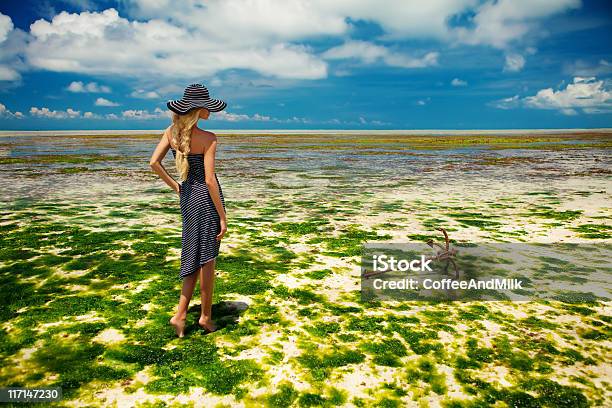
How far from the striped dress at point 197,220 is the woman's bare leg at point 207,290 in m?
0.12

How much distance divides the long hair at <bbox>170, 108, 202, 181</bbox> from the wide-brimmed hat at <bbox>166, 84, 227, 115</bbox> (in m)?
0.07

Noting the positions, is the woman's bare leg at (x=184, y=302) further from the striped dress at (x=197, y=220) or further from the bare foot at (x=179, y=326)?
the striped dress at (x=197, y=220)

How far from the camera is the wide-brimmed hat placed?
468 centimetres

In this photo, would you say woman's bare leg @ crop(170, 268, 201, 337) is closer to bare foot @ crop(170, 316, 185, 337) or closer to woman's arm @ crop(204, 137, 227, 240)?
bare foot @ crop(170, 316, 185, 337)

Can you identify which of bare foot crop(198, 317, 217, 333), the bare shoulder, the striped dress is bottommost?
bare foot crop(198, 317, 217, 333)

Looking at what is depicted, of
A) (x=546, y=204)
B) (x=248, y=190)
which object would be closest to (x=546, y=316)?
(x=546, y=204)

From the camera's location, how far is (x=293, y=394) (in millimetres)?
4387

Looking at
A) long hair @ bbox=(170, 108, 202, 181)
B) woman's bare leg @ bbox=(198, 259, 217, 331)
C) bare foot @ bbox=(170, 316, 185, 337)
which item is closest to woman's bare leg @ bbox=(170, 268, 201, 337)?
bare foot @ bbox=(170, 316, 185, 337)

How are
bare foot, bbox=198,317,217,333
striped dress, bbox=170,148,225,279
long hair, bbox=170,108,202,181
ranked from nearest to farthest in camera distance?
long hair, bbox=170,108,202,181, striped dress, bbox=170,148,225,279, bare foot, bbox=198,317,217,333

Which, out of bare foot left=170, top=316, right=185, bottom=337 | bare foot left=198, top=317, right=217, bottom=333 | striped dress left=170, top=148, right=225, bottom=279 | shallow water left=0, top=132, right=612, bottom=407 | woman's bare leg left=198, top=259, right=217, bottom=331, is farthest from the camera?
bare foot left=198, top=317, right=217, bottom=333

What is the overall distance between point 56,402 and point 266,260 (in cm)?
522

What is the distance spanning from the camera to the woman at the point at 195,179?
475 cm

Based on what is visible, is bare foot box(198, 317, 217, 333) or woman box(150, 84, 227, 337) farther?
bare foot box(198, 317, 217, 333)

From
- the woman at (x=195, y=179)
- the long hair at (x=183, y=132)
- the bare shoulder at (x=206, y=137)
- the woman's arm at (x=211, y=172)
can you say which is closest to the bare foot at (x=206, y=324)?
the woman at (x=195, y=179)
